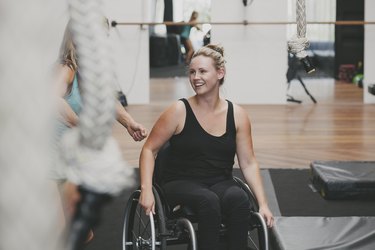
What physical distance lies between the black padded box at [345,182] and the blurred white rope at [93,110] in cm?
385

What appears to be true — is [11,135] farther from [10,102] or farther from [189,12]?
[189,12]

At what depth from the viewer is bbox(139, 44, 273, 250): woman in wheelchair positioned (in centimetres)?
263

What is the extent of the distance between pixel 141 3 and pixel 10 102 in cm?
889

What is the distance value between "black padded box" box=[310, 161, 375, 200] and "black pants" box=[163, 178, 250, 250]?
179cm

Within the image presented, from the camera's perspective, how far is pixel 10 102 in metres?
0.51

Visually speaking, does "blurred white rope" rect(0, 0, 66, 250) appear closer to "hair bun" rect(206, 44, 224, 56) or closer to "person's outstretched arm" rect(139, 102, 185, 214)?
"person's outstretched arm" rect(139, 102, 185, 214)

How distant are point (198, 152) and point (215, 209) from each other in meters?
0.28

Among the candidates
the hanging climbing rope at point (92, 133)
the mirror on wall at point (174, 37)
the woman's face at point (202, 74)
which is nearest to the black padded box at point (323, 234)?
the woman's face at point (202, 74)

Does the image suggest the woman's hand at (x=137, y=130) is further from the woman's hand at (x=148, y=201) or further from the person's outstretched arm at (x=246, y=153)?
the person's outstretched arm at (x=246, y=153)

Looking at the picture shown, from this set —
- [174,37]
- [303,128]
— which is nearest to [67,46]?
[303,128]

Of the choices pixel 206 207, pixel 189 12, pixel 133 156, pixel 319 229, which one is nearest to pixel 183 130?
pixel 206 207

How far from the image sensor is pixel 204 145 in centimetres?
270

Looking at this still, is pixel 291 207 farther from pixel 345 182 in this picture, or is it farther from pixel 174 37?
pixel 174 37

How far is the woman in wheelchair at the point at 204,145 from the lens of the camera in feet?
8.64
